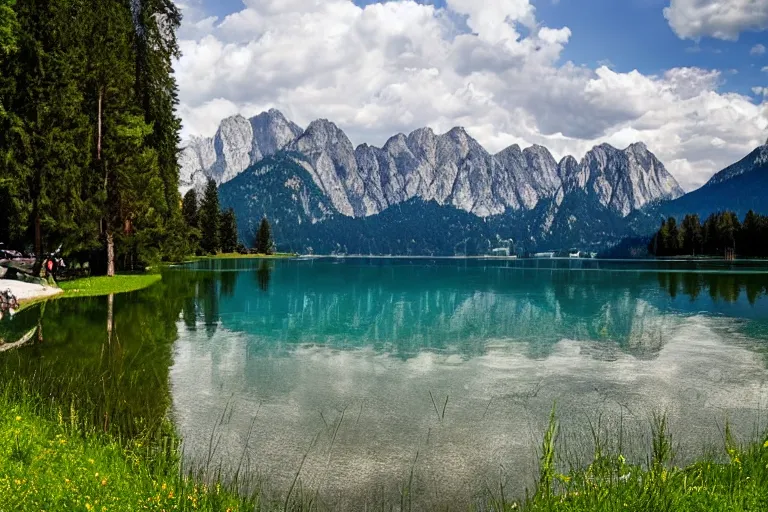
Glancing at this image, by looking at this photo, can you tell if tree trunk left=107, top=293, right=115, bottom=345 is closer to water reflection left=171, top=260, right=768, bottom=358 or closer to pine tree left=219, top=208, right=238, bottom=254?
water reflection left=171, top=260, right=768, bottom=358

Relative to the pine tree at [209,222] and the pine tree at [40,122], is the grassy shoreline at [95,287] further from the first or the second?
the pine tree at [209,222]

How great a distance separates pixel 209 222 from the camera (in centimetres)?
13738

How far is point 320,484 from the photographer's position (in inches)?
336

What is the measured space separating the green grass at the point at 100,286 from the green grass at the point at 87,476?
29517mm

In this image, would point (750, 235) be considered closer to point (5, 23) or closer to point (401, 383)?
point (401, 383)

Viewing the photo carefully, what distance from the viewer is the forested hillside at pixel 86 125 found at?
3669 centimetres

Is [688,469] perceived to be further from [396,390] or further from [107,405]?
[107,405]

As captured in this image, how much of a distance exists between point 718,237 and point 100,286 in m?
180

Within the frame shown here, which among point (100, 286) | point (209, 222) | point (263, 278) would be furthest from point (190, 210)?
point (100, 286)

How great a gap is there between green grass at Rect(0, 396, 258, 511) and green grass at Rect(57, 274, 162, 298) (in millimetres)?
29517

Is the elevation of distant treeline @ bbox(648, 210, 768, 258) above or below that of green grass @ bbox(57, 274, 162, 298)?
above

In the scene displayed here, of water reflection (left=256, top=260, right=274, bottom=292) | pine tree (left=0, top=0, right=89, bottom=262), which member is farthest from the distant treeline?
pine tree (left=0, top=0, right=89, bottom=262)

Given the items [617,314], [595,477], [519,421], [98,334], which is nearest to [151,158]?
[98,334]

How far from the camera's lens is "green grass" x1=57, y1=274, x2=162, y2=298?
119 ft
